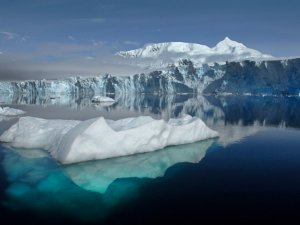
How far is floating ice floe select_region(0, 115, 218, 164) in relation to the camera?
15281 millimetres

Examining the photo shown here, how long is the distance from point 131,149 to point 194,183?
5.12m

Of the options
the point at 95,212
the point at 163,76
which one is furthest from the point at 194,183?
the point at 163,76

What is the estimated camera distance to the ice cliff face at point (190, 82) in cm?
8075

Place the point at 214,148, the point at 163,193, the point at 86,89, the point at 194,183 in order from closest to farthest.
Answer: the point at 163,193, the point at 194,183, the point at 214,148, the point at 86,89

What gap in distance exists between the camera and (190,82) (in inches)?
4021

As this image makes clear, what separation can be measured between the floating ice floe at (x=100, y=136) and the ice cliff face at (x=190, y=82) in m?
63.9

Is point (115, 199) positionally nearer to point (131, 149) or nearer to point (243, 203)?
point (243, 203)

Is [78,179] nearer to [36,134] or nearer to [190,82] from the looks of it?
[36,134]

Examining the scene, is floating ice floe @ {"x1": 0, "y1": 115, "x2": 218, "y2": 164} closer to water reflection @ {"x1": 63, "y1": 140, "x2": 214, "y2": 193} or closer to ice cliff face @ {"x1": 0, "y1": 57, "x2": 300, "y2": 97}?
water reflection @ {"x1": 63, "y1": 140, "x2": 214, "y2": 193}

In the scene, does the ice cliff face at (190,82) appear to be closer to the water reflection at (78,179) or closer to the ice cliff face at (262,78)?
the ice cliff face at (262,78)

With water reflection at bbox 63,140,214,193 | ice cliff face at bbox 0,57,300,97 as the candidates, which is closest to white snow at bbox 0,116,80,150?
water reflection at bbox 63,140,214,193

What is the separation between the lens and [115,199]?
1085cm

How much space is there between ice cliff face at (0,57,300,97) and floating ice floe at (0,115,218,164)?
6386cm

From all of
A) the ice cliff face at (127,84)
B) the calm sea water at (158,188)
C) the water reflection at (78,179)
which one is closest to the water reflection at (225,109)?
the calm sea water at (158,188)
